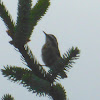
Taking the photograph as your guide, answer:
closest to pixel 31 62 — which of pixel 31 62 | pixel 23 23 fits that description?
pixel 31 62

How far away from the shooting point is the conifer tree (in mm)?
1369

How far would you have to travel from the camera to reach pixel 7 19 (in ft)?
5.51

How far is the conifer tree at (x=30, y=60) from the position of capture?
137cm

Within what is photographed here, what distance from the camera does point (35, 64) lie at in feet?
5.53

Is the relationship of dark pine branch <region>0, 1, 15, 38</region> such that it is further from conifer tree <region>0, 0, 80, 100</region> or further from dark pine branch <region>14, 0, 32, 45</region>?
dark pine branch <region>14, 0, 32, 45</region>

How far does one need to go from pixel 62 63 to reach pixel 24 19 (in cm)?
44

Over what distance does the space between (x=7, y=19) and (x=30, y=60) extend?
1.30ft

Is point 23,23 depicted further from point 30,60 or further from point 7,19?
point 30,60

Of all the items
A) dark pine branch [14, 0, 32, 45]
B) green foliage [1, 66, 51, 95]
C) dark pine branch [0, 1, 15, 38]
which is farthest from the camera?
dark pine branch [0, 1, 15, 38]

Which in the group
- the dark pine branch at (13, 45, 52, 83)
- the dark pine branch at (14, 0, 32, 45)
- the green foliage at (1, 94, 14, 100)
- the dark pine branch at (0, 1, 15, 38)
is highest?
the dark pine branch at (0, 1, 15, 38)

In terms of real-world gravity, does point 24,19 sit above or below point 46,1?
below

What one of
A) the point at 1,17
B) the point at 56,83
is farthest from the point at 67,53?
the point at 1,17

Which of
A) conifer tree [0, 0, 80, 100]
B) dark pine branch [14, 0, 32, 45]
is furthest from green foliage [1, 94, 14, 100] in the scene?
dark pine branch [14, 0, 32, 45]

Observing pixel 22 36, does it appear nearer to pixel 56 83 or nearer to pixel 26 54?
pixel 26 54
